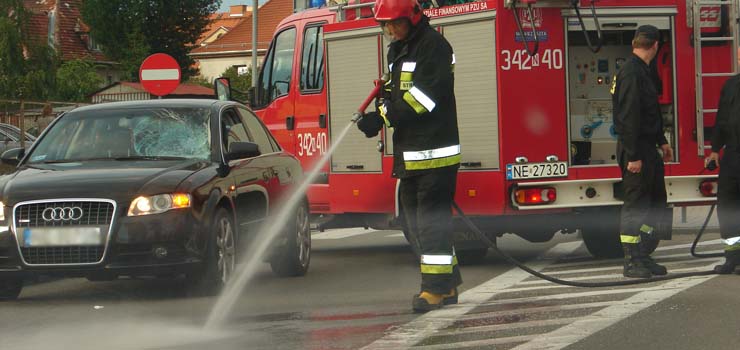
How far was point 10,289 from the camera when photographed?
997 centimetres

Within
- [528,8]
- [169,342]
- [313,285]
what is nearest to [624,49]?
[528,8]

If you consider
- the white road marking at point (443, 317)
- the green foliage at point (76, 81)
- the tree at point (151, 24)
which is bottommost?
the white road marking at point (443, 317)

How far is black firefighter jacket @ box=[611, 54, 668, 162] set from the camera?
33.6 ft

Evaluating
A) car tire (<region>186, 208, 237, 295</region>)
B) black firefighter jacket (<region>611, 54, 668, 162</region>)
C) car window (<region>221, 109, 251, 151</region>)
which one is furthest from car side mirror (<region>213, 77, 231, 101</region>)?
black firefighter jacket (<region>611, 54, 668, 162</region>)

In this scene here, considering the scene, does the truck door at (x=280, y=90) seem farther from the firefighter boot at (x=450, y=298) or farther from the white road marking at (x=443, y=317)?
the firefighter boot at (x=450, y=298)

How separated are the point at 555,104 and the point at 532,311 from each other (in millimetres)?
3338

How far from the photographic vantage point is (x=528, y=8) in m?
11.1

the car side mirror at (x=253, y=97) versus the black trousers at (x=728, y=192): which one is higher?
the car side mirror at (x=253, y=97)

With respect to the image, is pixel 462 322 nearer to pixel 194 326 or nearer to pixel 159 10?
pixel 194 326

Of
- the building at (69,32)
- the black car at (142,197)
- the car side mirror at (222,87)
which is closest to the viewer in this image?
the black car at (142,197)

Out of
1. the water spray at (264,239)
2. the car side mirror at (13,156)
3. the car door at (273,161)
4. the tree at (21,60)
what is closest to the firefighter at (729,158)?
the water spray at (264,239)

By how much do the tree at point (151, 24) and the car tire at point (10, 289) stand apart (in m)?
60.8

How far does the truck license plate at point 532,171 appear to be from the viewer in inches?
439

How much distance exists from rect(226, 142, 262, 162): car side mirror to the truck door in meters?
3.63
